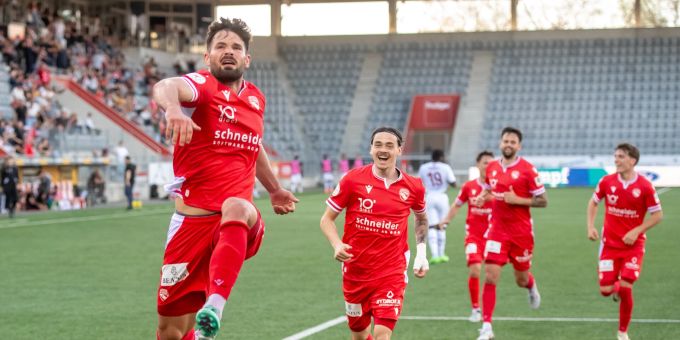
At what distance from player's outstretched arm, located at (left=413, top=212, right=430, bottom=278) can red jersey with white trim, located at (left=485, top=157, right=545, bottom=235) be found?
359 cm

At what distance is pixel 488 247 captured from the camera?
12.4 meters

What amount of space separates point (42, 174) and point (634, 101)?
1303 inches

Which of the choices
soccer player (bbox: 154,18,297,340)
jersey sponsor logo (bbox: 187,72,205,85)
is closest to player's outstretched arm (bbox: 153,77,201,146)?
soccer player (bbox: 154,18,297,340)

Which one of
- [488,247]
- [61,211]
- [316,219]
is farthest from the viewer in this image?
[61,211]

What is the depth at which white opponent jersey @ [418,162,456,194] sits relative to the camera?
65.7 ft

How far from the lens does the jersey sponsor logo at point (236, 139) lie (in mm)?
6645

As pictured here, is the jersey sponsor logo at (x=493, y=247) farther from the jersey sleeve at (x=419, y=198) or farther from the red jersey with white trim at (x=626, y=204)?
the jersey sleeve at (x=419, y=198)

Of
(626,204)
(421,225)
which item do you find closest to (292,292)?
(626,204)

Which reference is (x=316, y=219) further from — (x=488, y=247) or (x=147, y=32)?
(x=147, y=32)

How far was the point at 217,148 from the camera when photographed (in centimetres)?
666

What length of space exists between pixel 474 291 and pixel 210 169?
6855 millimetres

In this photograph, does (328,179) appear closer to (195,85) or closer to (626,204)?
(626,204)

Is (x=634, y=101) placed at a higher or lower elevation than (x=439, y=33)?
lower

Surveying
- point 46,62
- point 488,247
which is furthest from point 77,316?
point 46,62
